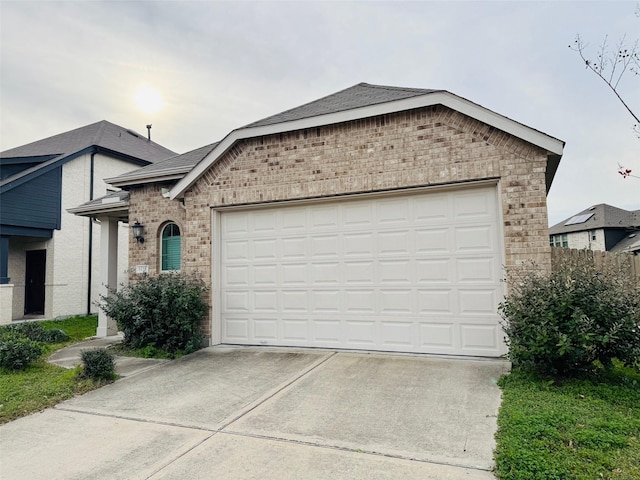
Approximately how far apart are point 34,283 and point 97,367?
12.4 metres

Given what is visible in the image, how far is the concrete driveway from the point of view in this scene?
321cm

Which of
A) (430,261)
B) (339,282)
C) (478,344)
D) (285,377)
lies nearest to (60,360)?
(285,377)

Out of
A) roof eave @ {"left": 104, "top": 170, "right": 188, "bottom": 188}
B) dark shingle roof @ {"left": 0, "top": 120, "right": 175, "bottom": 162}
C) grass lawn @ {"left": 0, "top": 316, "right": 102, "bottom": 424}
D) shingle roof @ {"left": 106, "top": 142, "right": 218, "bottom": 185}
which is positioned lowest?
grass lawn @ {"left": 0, "top": 316, "right": 102, "bottom": 424}

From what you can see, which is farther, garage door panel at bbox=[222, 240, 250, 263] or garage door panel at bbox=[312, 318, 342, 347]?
garage door panel at bbox=[222, 240, 250, 263]

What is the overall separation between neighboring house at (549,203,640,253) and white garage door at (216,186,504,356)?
26.0m

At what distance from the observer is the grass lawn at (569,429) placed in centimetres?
289

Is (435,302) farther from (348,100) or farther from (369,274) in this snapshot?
(348,100)

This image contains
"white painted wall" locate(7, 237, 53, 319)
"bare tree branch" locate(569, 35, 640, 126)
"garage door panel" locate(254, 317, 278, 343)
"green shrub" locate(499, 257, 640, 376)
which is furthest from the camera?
"white painted wall" locate(7, 237, 53, 319)

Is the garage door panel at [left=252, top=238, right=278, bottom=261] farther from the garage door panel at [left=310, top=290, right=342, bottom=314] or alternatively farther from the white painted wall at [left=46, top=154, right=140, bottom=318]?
the white painted wall at [left=46, top=154, right=140, bottom=318]

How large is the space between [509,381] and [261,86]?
11.5 metres

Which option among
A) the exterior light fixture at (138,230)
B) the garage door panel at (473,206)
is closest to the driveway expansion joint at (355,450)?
the garage door panel at (473,206)

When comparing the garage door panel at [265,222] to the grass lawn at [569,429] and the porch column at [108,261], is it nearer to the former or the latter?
the grass lawn at [569,429]

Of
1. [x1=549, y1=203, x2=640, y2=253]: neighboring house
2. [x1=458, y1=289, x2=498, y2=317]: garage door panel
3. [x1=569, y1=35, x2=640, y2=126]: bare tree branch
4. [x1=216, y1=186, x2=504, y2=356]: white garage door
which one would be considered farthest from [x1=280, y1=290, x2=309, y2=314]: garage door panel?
[x1=549, y1=203, x2=640, y2=253]: neighboring house

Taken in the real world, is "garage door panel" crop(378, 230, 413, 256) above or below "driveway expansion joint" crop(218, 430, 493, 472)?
above
